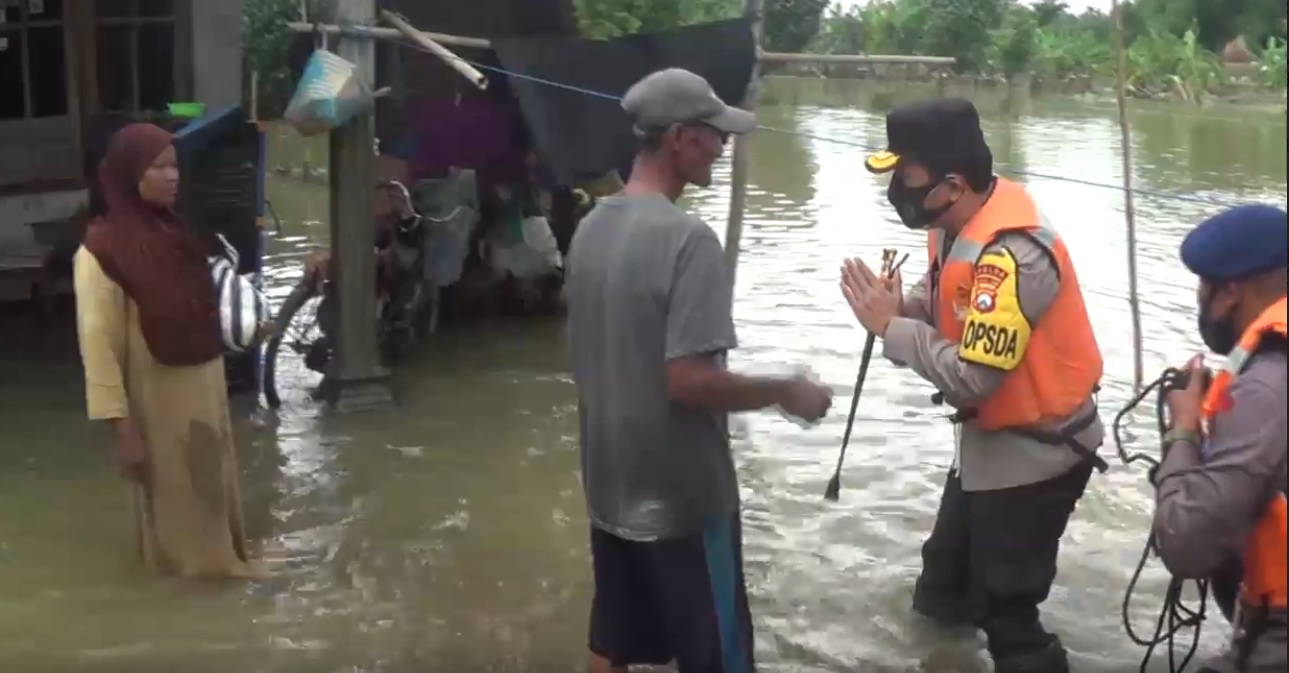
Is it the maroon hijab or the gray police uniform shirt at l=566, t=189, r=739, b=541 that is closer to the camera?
the gray police uniform shirt at l=566, t=189, r=739, b=541

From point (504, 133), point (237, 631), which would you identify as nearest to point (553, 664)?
point (237, 631)

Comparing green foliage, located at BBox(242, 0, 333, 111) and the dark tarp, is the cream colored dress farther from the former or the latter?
green foliage, located at BBox(242, 0, 333, 111)

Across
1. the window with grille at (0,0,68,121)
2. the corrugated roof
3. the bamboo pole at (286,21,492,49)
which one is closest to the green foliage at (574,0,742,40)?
the corrugated roof

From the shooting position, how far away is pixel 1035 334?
3828mm

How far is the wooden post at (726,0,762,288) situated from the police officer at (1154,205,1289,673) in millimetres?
3808

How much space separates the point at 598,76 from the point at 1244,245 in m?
5.00

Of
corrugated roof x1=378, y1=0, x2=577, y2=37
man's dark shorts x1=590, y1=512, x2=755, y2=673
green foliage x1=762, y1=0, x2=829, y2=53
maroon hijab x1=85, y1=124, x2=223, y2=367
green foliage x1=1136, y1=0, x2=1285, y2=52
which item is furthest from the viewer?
green foliage x1=762, y1=0, x2=829, y2=53

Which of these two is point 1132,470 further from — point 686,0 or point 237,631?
point 686,0

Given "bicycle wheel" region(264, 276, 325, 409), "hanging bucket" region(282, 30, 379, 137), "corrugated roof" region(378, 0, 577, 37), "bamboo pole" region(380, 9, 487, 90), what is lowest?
"bicycle wheel" region(264, 276, 325, 409)

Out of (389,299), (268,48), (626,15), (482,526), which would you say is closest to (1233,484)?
(482,526)

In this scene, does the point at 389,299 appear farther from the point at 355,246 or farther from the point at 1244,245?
the point at 1244,245

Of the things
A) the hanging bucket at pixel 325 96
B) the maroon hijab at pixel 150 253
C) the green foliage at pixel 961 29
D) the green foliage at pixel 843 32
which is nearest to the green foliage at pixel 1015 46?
the green foliage at pixel 961 29

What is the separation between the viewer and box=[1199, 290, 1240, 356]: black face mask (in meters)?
2.81

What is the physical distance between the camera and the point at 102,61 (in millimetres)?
9805
